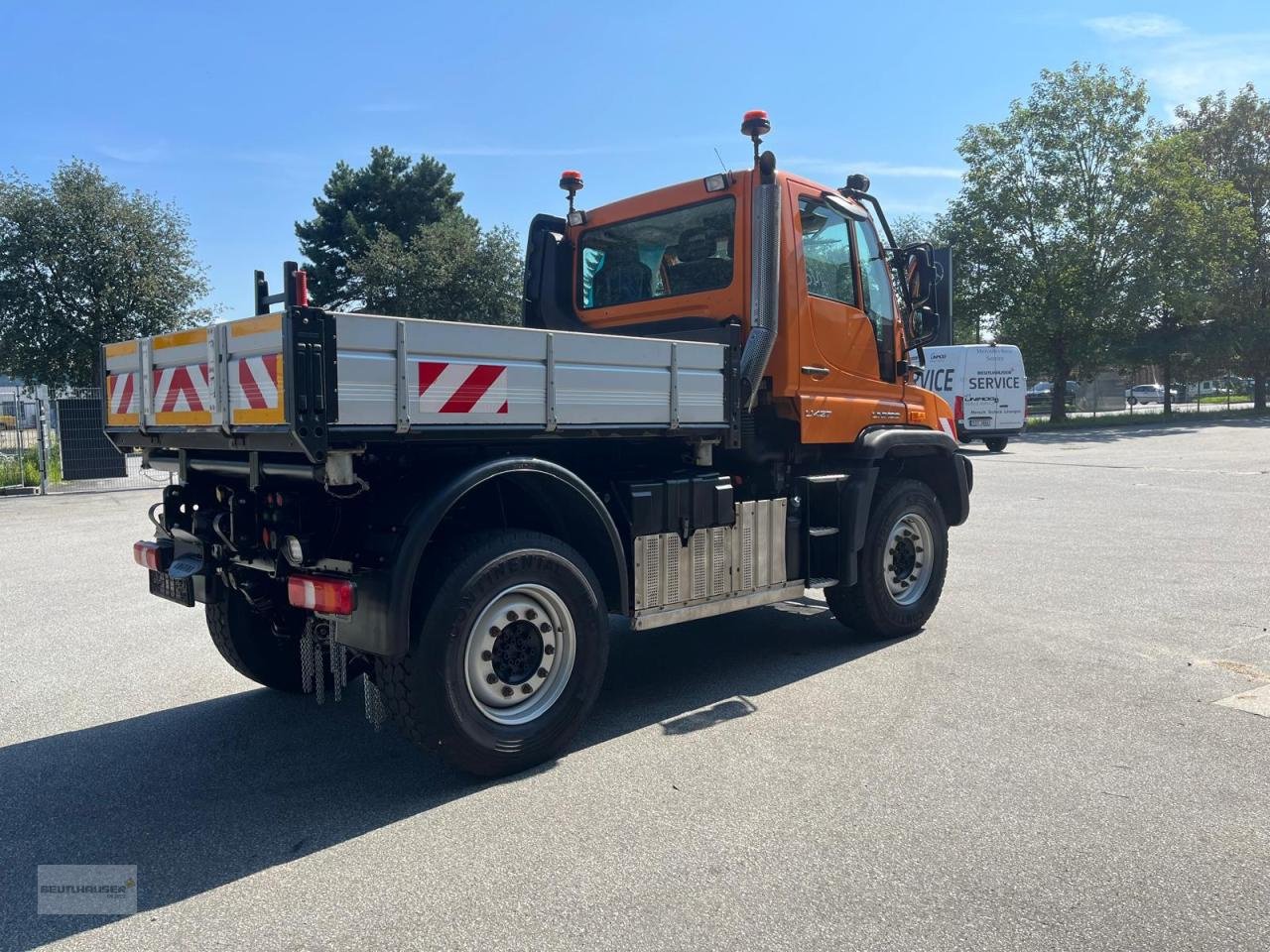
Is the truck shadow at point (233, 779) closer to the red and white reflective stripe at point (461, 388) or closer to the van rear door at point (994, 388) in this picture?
the red and white reflective stripe at point (461, 388)

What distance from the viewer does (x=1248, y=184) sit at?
42219 mm

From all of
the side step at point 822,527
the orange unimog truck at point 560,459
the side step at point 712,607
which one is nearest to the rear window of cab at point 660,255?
the orange unimog truck at point 560,459

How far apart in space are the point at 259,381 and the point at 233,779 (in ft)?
6.05

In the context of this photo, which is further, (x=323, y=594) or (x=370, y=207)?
(x=370, y=207)

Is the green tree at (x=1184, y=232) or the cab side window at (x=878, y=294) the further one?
the green tree at (x=1184, y=232)

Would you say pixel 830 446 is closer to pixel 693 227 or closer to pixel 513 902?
pixel 693 227

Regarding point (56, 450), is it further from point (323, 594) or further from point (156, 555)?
point (323, 594)

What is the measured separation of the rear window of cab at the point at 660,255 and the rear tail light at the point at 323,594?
320 cm

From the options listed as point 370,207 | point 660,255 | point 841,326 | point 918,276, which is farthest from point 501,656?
point 370,207

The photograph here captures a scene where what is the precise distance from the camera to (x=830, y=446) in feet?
21.4

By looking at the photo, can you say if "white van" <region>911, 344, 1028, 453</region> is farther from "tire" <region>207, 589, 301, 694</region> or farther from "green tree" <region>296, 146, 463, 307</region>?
"green tree" <region>296, 146, 463, 307</region>

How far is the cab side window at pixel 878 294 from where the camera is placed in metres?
6.62

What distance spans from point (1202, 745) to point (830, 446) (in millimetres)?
2825

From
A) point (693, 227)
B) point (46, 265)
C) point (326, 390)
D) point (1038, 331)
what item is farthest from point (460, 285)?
point (326, 390)
